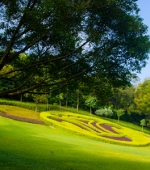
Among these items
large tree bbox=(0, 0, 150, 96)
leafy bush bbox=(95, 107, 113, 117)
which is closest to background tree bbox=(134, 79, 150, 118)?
leafy bush bbox=(95, 107, 113, 117)

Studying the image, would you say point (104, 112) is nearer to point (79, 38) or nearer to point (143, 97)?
point (143, 97)

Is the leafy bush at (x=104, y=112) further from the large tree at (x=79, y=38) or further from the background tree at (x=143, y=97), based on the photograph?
the large tree at (x=79, y=38)

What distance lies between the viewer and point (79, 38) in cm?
775

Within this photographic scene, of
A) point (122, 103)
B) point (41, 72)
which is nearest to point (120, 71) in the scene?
point (41, 72)

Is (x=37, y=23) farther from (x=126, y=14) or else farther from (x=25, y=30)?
(x=126, y=14)

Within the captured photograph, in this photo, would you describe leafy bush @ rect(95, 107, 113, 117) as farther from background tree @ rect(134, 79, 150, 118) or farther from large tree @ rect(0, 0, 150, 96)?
large tree @ rect(0, 0, 150, 96)

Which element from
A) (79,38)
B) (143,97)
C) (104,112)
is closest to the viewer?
(79,38)

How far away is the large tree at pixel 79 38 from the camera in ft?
23.5

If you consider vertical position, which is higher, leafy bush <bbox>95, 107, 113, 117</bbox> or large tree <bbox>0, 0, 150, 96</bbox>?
large tree <bbox>0, 0, 150, 96</bbox>

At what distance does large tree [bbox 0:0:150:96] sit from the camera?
7.15 m

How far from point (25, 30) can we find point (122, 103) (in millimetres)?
53035

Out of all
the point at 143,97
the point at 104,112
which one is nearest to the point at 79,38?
the point at 104,112

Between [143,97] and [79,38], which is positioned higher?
[79,38]

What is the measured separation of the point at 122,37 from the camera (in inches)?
320
